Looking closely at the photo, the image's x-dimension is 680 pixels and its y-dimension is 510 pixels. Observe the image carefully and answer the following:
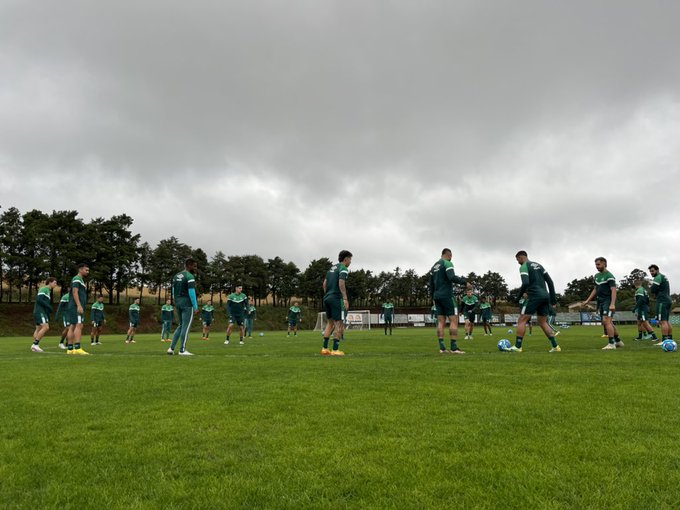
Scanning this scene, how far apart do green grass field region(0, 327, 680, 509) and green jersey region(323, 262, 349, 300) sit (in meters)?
5.37

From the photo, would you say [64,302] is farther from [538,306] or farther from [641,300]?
[641,300]

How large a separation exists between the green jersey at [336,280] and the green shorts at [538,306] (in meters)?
4.83

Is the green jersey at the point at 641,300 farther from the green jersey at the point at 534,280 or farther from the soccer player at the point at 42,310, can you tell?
the soccer player at the point at 42,310

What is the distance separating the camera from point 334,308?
39.4 ft

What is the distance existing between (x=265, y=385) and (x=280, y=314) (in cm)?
8092

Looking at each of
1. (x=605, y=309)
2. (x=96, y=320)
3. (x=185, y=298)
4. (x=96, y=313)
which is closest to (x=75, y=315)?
(x=185, y=298)

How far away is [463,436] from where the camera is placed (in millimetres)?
3727

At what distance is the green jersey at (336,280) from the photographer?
476 inches

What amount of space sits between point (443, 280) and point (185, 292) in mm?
7107

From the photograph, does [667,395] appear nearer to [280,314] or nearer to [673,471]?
[673,471]

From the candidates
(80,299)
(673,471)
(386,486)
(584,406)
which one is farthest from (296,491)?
(80,299)

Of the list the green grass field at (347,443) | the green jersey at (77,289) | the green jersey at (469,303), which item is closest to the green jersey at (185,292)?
the green jersey at (77,289)

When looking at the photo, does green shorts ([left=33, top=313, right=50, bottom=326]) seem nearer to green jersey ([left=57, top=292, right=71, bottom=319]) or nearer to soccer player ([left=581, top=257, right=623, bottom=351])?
green jersey ([left=57, top=292, right=71, bottom=319])

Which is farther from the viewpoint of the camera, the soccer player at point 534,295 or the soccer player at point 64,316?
the soccer player at point 64,316
